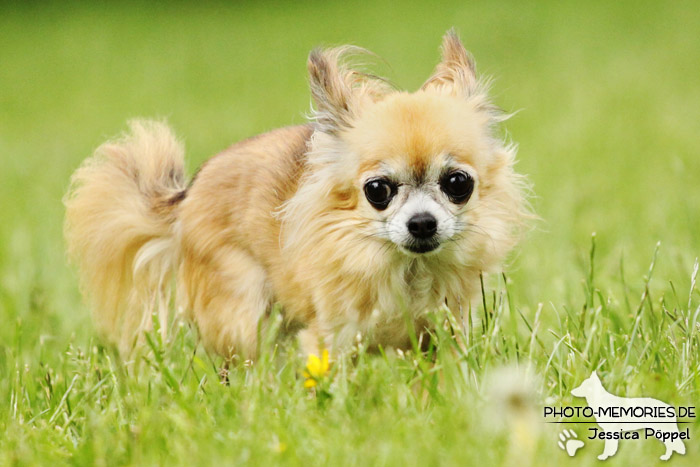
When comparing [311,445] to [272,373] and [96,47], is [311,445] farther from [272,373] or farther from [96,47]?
[96,47]

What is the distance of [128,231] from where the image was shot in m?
4.11

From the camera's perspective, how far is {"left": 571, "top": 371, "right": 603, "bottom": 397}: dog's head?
2.64 meters

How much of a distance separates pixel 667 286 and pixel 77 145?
24.7ft

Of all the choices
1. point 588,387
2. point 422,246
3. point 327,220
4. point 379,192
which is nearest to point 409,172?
point 379,192

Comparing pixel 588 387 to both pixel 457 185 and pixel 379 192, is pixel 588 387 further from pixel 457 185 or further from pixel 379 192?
pixel 379 192

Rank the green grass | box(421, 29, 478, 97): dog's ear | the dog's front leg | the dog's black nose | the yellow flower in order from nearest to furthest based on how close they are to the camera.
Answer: the dog's front leg
the green grass
the yellow flower
the dog's black nose
box(421, 29, 478, 97): dog's ear

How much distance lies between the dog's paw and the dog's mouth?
38.6 inches

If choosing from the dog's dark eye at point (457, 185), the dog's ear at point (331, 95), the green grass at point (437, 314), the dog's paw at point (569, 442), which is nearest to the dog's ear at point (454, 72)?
the dog's ear at point (331, 95)

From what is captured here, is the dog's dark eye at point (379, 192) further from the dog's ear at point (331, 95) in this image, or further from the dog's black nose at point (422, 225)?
the dog's ear at point (331, 95)

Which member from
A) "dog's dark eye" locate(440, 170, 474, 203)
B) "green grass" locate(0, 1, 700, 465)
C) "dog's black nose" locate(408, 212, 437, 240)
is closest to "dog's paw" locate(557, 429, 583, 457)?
"green grass" locate(0, 1, 700, 465)

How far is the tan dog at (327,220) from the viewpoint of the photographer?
10.8 ft

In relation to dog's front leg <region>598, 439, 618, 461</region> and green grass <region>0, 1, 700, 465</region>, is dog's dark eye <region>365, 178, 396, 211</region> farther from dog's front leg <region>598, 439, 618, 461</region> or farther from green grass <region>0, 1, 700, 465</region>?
dog's front leg <region>598, 439, 618, 461</region>

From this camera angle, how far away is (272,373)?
3.06m

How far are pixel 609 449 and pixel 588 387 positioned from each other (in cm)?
33
